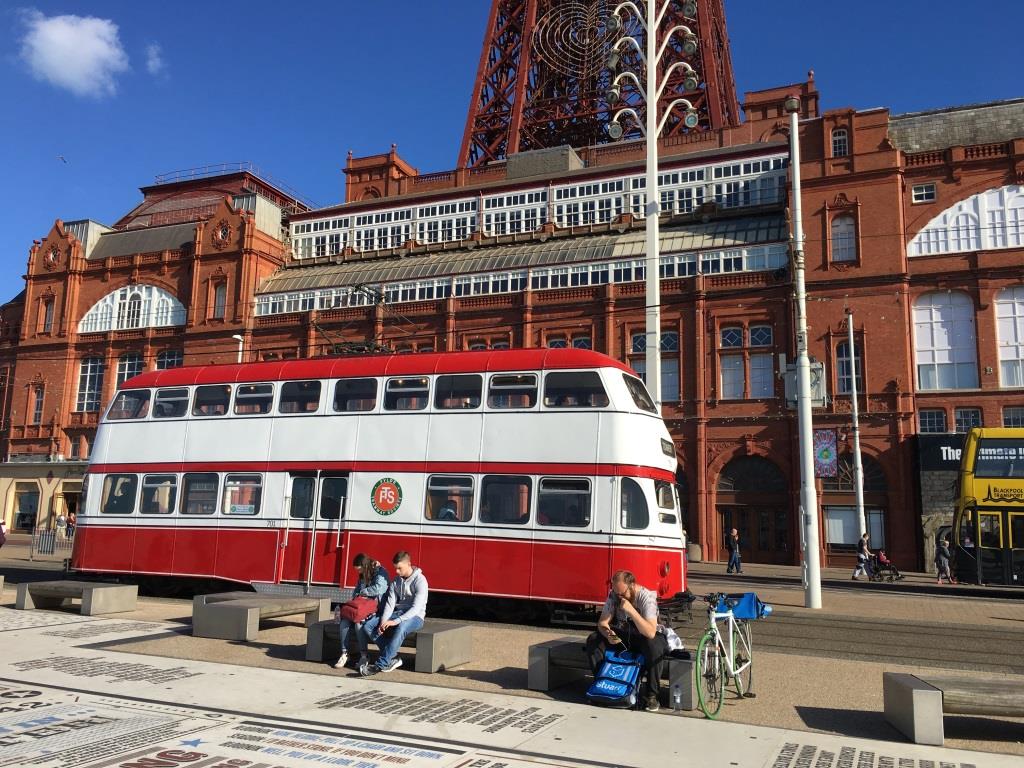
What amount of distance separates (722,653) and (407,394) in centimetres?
894

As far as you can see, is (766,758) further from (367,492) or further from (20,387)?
(20,387)

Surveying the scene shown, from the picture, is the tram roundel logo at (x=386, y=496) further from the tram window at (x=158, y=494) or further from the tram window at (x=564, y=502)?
the tram window at (x=158, y=494)

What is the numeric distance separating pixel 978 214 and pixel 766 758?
36629 millimetres

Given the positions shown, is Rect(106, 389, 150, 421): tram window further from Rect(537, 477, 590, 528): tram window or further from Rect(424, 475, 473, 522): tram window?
Rect(537, 477, 590, 528): tram window

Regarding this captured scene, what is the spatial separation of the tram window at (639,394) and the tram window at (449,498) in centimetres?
334

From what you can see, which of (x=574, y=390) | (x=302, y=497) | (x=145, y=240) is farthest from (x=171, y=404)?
(x=145, y=240)

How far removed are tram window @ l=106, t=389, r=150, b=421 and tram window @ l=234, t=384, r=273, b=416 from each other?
8.36ft

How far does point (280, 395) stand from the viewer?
17.7 metres

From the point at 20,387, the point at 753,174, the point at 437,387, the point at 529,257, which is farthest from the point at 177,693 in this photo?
the point at 20,387

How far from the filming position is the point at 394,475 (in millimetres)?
16266

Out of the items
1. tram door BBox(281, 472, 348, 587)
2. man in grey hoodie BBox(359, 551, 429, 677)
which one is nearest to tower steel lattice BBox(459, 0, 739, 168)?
tram door BBox(281, 472, 348, 587)

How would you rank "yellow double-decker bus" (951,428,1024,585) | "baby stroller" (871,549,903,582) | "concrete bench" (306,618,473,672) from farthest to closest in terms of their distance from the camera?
1. "baby stroller" (871,549,903,582)
2. "yellow double-decker bus" (951,428,1024,585)
3. "concrete bench" (306,618,473,672)

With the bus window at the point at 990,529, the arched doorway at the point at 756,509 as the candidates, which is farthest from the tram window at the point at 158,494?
the arched doorway at the point at 756,509

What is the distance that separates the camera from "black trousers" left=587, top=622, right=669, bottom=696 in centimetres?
902
